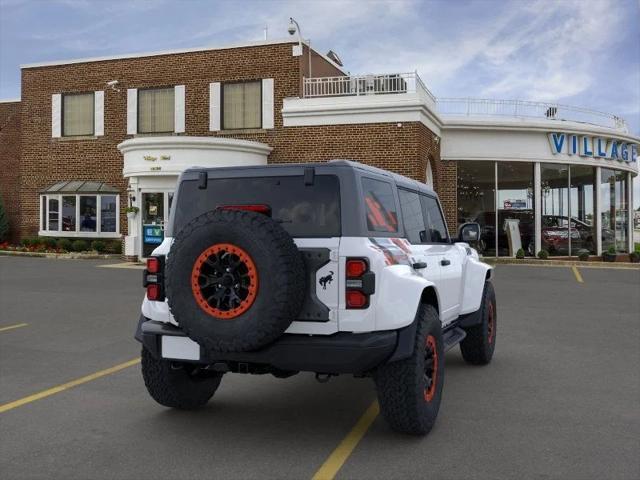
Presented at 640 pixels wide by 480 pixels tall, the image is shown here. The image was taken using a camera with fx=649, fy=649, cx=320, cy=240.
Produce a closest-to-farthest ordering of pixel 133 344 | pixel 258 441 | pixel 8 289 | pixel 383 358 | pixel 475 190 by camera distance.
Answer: pixel 383 358
pixel 258 441
pixel 133 344
pixel 8 289
pixel 475 190

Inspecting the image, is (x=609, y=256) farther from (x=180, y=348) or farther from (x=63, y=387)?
(x=180, y=348)

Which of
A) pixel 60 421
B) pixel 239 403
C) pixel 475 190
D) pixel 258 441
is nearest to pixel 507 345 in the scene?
pixel 239 403

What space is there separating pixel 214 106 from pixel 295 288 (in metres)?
20.8

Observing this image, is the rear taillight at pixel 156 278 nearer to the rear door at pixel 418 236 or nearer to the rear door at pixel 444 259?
the rear door at pixel 418 236

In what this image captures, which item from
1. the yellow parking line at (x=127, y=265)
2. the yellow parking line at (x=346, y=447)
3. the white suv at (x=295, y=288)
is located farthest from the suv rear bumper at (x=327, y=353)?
the yellow parking line at (x=127, y=265)

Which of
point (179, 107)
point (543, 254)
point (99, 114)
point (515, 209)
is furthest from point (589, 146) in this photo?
point (99, 114)

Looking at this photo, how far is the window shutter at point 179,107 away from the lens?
2427 centimetres

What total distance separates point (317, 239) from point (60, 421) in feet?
8.19

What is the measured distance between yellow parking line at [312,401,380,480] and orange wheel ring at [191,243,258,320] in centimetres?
109

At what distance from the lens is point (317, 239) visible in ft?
14.2

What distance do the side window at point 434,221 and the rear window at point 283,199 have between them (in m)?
1.67

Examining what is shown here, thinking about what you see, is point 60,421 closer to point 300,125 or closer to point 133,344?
point 133,344

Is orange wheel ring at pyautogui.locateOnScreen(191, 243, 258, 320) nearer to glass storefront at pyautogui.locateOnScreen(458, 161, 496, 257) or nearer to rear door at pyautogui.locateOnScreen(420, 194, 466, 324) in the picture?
rear door at pyautogui.locateOnScreen(420, 194, 466, 324)

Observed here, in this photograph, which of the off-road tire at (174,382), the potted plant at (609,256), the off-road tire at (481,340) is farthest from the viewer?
the potted plant at (609,256)
